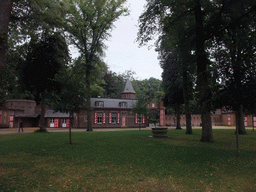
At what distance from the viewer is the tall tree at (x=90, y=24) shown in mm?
25766

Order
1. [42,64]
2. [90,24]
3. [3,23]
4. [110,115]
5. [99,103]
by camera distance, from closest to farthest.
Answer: [3,23], [42,64], [90,24], [99,103], [110,115]

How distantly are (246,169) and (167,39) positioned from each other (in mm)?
12225

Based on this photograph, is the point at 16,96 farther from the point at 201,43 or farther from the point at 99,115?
Result: the point at 201,43

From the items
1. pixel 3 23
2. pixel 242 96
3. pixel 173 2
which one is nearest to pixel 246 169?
pixel 242 96

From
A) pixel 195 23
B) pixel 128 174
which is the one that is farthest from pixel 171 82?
pixel 128 174

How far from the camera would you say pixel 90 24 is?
27188mm

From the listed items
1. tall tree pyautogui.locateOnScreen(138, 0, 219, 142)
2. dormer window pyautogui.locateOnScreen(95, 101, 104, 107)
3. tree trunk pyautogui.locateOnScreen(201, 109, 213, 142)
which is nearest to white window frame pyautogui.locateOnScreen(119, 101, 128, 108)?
dormer window pyautogui.locateOnScreen(95, 101, 104, 107)

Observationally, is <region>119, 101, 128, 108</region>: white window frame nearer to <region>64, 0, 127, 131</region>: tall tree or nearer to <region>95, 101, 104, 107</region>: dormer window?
<region>95, 101, 104, 107</region>: dormer window

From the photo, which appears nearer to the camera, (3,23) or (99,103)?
(3,23)

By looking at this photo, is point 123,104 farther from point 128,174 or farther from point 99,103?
point 128,174

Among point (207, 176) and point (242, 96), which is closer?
Result: point (207, 176)

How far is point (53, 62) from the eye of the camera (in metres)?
23.7

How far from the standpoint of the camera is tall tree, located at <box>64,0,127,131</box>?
25766 mm

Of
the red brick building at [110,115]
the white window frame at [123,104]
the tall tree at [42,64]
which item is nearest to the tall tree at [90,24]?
the tall tree at [42,64]
